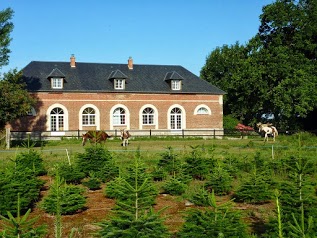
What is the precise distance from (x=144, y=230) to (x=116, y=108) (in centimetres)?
3634

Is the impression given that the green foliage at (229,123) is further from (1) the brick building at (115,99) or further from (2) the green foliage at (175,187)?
(2) the green foliage at (175,187)

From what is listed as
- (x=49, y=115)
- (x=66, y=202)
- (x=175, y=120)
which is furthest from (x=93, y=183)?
(x=175, y=120)

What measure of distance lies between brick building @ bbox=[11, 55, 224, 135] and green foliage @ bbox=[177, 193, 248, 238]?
3417 cm

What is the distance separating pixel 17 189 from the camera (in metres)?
10.4

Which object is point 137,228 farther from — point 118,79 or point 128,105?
point 118,79

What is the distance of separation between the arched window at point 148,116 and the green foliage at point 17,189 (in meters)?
30.4

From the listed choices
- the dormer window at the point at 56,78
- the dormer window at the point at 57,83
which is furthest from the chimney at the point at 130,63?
the dormer window at the point at 57,83

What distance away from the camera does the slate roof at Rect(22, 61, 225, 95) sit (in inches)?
1608

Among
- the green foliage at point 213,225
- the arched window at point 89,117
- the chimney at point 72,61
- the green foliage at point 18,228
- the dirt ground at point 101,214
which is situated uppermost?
the chimney at point 72,61

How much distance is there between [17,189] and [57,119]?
30.5 metres

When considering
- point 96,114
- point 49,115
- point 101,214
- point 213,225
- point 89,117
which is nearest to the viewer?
point 213,225

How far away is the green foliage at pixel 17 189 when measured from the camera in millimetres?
10016

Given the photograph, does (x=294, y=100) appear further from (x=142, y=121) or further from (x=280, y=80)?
(x=142, y=121)

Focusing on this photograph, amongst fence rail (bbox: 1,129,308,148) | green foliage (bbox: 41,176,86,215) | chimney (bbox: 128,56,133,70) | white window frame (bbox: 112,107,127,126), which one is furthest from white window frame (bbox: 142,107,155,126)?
green foliage (bbox: 41,176,86,215)
